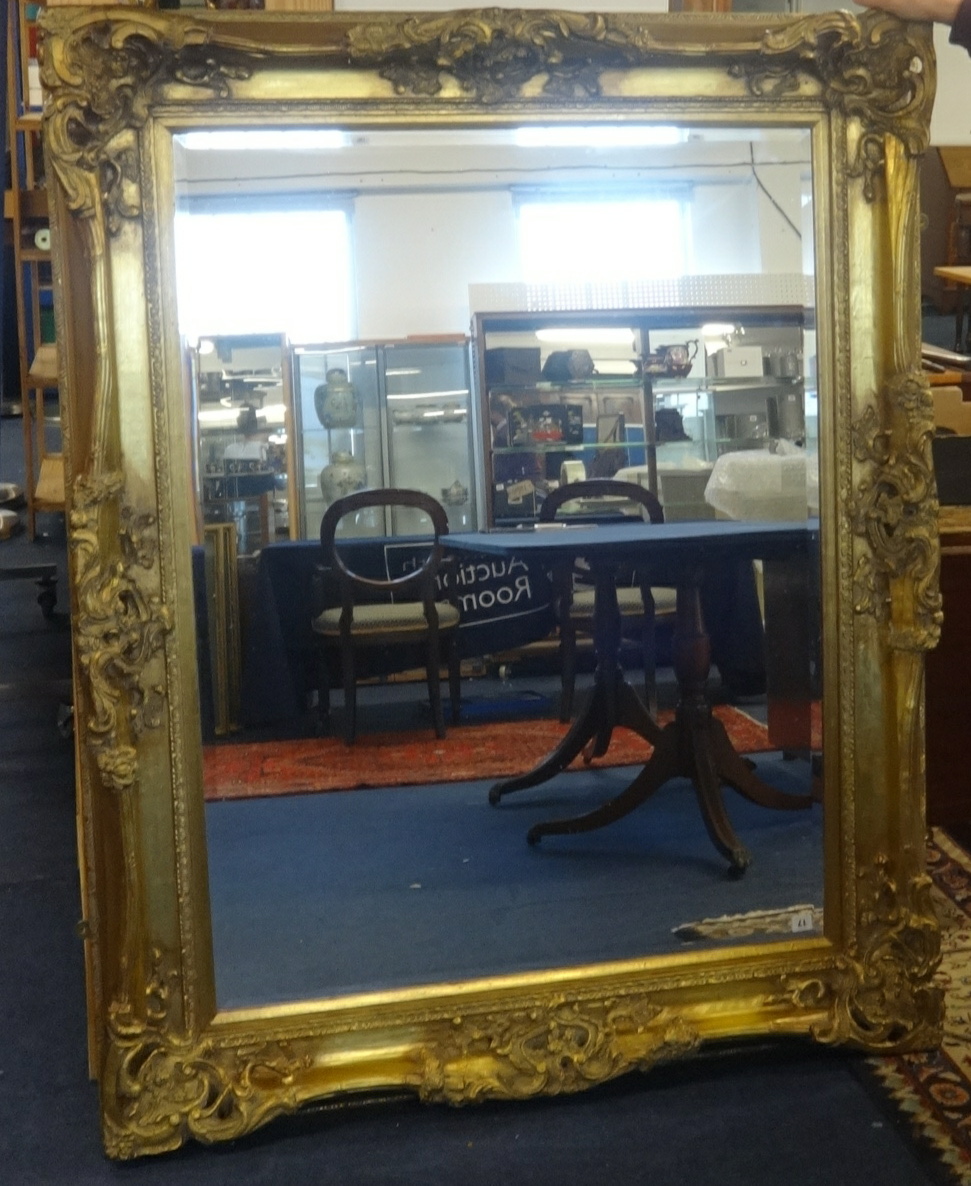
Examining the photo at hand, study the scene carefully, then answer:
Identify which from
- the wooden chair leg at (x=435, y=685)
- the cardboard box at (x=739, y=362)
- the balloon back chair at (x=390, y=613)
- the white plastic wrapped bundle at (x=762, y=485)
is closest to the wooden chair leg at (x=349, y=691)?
the balloon back chair at (x=390, y=613)

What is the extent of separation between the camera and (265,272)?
1.76 metres

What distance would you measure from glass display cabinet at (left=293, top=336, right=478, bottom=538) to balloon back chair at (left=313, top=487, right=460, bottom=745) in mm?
17

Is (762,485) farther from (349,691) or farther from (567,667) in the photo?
(349,691)

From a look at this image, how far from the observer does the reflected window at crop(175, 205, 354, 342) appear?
5.43 feet

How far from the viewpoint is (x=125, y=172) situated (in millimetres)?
1536

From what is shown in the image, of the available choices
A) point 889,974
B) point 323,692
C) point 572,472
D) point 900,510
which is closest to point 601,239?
point 572,472

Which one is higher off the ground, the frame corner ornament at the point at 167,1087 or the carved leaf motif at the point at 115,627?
the carved leaf motif at the point at 115,627

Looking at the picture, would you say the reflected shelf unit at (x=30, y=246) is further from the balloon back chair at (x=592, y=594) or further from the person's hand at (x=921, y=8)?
the person's hand at (x=921, y=8)

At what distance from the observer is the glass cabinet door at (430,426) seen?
1.87 meters

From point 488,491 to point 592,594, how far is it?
227mm

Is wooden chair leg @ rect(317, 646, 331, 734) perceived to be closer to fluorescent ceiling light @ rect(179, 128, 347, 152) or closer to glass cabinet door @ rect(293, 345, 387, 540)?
glass cabinet door @ rect(293, 345, 387, 540)

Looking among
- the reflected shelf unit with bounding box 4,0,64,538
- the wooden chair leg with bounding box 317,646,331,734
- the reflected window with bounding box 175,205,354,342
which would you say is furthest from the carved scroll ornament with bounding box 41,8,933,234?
the reflected shelf unit with bounding box 4,0,64,538

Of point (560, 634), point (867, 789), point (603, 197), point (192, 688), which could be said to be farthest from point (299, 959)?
point (603, 197)

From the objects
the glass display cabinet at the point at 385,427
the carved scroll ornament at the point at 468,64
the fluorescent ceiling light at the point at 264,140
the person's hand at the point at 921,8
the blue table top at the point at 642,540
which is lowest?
the blue table top at the point at 642,540
